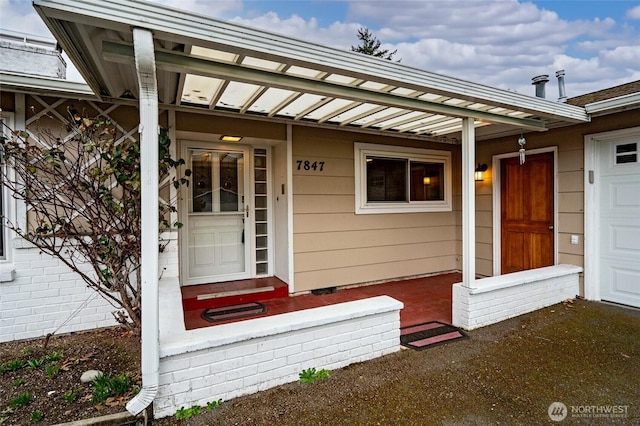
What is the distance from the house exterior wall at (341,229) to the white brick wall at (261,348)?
1.82 meters

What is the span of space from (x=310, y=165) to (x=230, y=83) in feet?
6.02

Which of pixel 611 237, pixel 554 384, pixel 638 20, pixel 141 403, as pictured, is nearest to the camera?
pixel 141 403

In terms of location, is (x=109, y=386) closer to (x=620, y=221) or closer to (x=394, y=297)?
(x=394, y=297)

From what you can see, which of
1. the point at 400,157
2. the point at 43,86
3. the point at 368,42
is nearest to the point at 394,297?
the point at 400,157

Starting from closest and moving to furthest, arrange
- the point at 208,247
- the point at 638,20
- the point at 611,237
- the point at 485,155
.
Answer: the point at 611,237
the point at 208,247
the point at 485,155
the point at 638,20

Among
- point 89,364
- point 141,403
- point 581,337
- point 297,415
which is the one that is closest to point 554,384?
point 581,337

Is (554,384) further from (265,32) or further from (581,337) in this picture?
(265,32)

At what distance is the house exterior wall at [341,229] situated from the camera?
4.55 metres

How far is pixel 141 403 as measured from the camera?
195 cm

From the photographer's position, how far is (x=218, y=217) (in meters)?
4.60

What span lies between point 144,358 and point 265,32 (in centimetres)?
215

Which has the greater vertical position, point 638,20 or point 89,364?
point 638,20

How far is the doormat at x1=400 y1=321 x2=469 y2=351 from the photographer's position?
10.3 feet

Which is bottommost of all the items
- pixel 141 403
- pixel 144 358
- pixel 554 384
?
pixel 554 384
